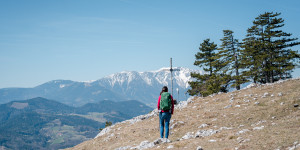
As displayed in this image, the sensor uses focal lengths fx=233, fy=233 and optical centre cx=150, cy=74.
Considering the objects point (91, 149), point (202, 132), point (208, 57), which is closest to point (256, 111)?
point (202, 132)

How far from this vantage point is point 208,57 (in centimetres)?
4925

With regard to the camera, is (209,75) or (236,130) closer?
(236,130)

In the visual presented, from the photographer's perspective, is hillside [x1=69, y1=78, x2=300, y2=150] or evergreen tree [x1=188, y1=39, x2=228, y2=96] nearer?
hillside [x1=69, y1=78, x2=300, y2=150]

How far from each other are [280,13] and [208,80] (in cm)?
1710

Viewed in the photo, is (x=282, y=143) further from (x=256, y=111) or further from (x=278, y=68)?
(x=278, y=68)

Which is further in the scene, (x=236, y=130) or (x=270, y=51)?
(x=270, y=51)

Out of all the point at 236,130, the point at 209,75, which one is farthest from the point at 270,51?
the point at 236,130

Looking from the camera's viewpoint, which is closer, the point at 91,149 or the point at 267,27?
the point at 91,149

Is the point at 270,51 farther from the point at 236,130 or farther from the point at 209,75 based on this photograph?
the point at 236,130

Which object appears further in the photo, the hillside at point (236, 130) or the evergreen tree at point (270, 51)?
the evergreen tree at point (270, 51)

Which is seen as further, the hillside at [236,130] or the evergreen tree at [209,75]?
the evergreen tree at [209,75]

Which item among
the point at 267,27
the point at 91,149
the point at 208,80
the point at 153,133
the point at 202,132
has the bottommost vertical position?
the point at 91,149

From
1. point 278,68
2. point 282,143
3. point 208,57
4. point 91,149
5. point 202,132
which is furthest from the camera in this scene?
point 208,57

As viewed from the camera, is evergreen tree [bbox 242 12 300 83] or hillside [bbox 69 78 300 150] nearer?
hillside [bbox 69 78 300 150]
